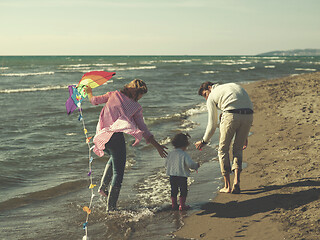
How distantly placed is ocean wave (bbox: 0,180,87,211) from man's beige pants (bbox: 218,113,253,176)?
256 centimetres

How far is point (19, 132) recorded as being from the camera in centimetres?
1020

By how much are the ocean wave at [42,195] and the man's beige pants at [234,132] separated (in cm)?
256

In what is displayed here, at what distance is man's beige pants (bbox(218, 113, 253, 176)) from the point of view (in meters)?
4.69

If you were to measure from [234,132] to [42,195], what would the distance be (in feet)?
10.3

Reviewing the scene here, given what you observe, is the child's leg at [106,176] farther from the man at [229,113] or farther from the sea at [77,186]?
the man at [229,113]

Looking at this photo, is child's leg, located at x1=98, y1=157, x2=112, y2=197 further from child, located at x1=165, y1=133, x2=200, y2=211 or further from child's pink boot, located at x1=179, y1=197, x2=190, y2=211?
child's pink boot, located at x1=179, y1=197, x2=190, y2=211

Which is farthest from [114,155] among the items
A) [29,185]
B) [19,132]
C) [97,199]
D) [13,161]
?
[19,132]

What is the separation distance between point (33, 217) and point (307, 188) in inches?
143

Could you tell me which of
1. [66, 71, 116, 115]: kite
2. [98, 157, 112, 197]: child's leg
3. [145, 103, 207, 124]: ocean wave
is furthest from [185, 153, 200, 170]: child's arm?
[145, 103, 207, 124]: ocean wave

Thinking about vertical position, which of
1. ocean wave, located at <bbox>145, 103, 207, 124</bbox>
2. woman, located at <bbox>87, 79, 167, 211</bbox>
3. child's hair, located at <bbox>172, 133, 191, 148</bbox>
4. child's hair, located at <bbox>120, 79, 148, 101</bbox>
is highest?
child's hair, located at <bbox>120, 79, 148, 101</bbox>

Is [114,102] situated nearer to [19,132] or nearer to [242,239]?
[242,239]

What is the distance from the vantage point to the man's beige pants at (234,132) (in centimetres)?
469

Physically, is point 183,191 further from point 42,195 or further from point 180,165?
point 42,195

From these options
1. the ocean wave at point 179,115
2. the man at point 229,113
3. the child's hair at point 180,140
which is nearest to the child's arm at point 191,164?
the child's hair at point 180,140
